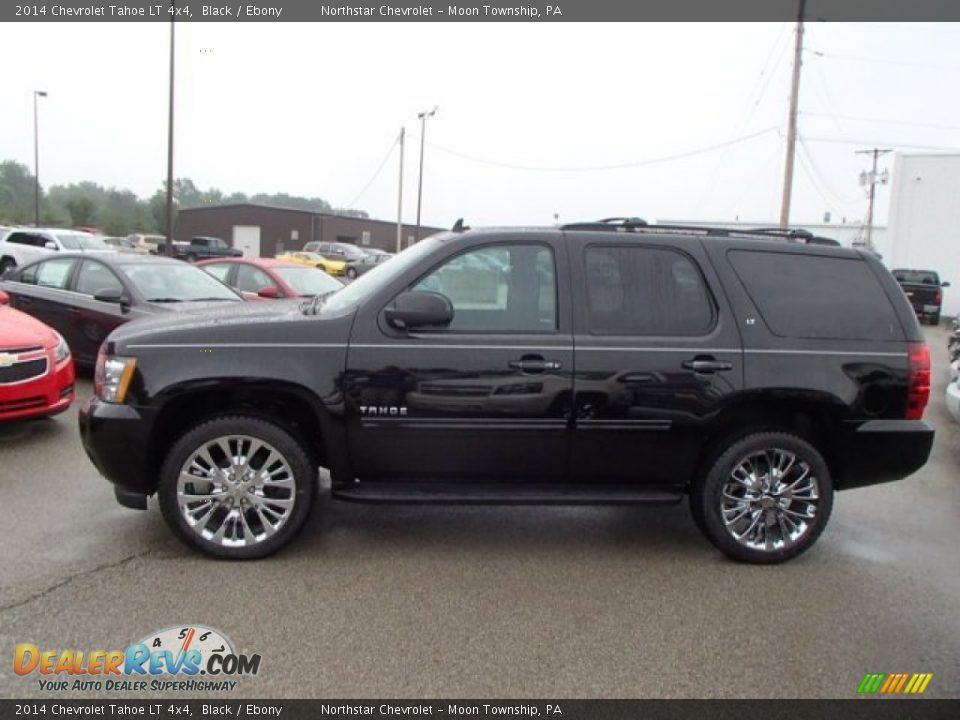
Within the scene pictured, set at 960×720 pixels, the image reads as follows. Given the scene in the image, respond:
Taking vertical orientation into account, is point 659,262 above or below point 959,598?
above

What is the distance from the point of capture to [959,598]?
3.95 m

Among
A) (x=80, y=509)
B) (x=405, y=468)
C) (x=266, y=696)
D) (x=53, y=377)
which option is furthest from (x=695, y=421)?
(x=53, y=377)

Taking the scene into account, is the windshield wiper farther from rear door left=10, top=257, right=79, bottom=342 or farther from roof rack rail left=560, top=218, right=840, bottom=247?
rear door left=10, top=257, right=79, bottom=342

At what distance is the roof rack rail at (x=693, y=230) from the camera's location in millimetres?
4363

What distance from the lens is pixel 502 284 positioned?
4156 mm

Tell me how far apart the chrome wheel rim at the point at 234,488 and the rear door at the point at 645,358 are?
5.43 feet

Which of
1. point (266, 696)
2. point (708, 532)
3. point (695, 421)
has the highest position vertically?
point (695, 421)

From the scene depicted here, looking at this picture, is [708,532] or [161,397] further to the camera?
[708,532]

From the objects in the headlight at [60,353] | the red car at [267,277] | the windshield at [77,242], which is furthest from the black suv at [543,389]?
the windshield at [77,242]

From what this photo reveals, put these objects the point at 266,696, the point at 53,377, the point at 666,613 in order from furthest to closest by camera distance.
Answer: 1. the point at 53,377
2. the point at 666,613
3. the point at 266,696

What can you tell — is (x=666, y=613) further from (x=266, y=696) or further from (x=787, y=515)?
(x=266, y=696)

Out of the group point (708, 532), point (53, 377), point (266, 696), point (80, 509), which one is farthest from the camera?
point (53, 377)

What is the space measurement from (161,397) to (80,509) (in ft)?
4.56

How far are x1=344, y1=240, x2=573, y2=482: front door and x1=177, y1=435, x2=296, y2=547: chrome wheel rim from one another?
1.51ft
